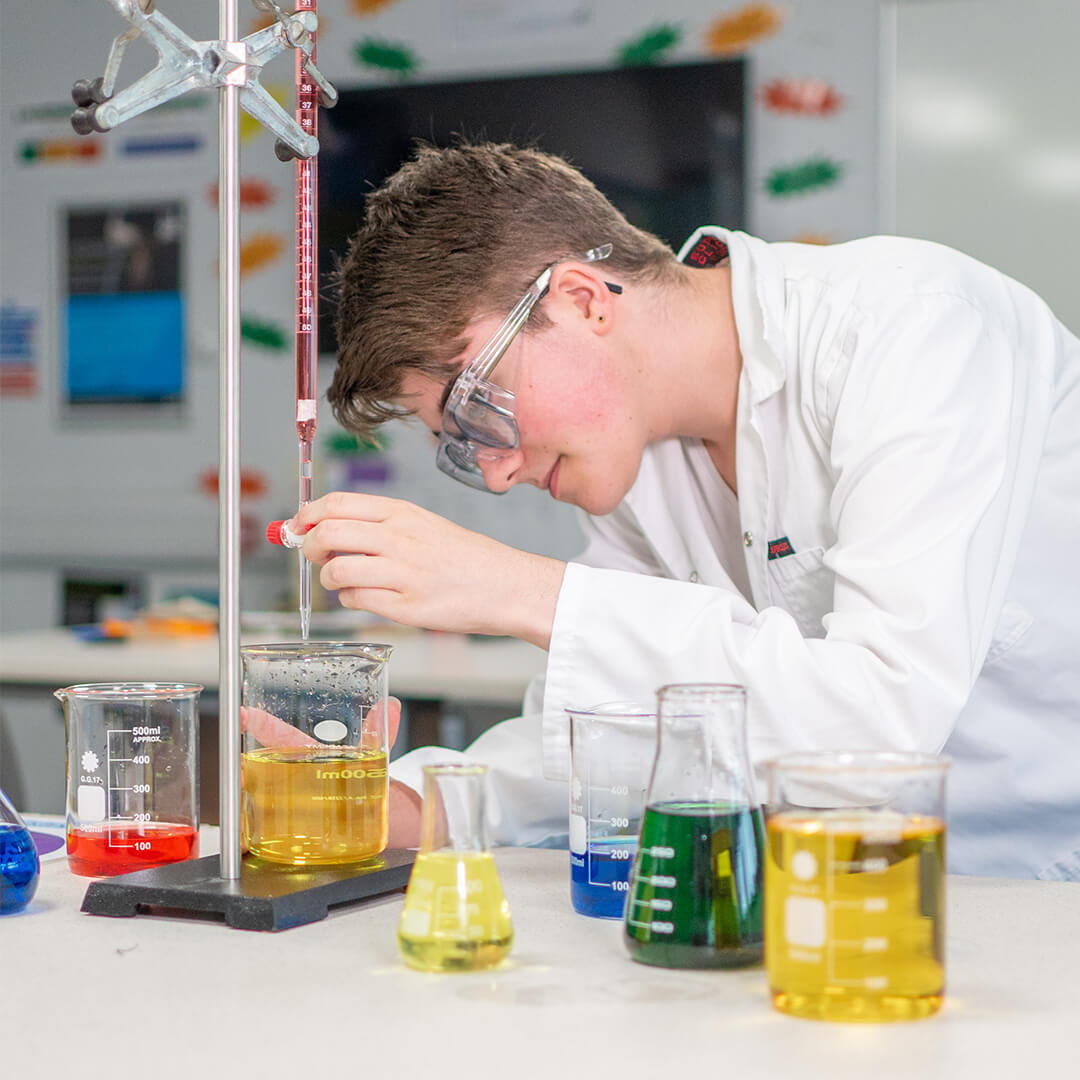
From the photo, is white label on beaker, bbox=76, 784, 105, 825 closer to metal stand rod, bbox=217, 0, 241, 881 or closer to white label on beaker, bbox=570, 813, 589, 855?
metal stand rod, bbox=217, 0, 241, 881

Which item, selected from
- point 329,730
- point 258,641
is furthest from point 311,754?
point 258,641

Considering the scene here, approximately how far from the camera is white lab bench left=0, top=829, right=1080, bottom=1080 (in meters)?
0.70

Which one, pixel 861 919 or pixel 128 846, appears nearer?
pixel 861 919

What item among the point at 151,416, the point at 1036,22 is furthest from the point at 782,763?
the point at 151,416

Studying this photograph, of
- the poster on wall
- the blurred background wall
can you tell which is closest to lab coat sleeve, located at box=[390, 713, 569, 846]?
the blurred background wall

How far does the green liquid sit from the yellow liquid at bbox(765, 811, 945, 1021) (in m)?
0.09

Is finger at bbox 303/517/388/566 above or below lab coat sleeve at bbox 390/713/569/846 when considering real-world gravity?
above

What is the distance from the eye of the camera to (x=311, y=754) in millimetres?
1059

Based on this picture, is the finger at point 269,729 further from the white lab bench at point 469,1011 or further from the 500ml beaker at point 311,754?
the white lab bench at point 469,1011

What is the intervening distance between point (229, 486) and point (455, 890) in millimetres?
368

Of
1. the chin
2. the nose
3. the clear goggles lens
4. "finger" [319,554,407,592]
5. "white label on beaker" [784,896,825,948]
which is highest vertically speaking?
the clear goggles lens

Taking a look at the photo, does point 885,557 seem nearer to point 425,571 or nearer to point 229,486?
point 425,571

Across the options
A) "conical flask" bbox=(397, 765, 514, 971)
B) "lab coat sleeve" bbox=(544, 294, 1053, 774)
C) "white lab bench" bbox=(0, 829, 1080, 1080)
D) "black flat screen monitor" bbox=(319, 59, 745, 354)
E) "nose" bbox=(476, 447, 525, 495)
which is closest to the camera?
"white lab bench" bbox=(0, 829, 1080, 1080)

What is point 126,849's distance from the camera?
1.16 m
